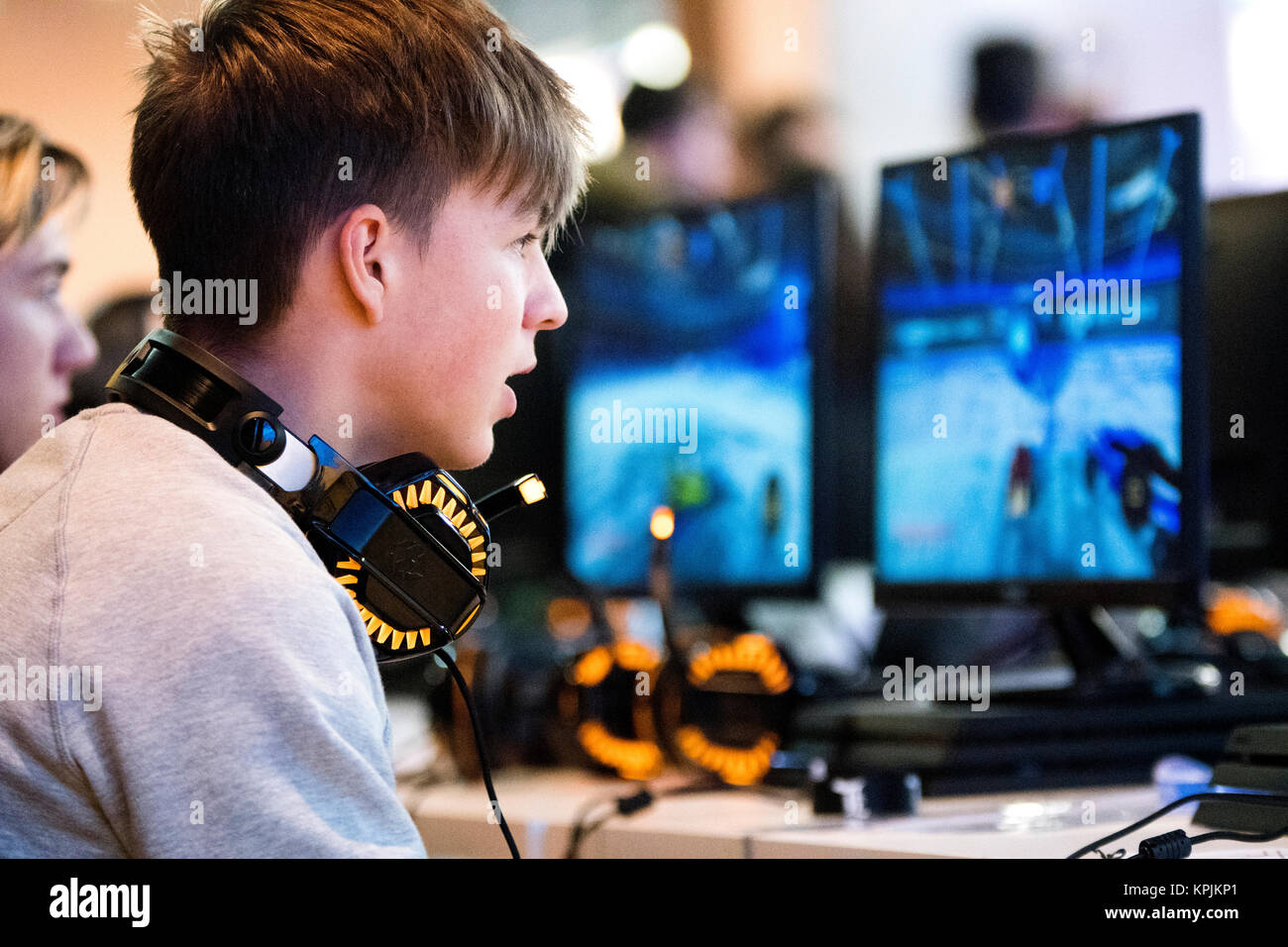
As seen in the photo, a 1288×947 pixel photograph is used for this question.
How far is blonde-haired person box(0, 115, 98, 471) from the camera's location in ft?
4.69

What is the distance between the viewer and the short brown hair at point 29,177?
55.9 inches

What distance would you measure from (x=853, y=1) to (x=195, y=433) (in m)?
4.03

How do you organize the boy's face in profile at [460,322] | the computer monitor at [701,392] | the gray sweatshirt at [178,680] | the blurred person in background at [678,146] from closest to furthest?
the gray sweatshirt at [178,680] → the boy's face in profile at [460,322] → the computer monitor at [701,392] → the blurred person in background at [678,146]

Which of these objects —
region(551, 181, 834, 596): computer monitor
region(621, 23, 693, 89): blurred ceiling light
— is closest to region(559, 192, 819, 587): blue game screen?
region(551, 181, 834, 596): computer monitor

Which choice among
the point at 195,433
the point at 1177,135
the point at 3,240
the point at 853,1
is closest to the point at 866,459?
the point at 1177,135

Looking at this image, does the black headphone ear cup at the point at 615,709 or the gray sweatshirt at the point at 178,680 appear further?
the black headphone ear cup at the point at 615,709

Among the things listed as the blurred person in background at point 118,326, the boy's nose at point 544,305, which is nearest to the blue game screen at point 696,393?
the boy's nose at point 544,305

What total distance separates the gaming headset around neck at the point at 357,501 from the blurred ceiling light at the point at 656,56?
228cm

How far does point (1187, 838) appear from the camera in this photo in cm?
72

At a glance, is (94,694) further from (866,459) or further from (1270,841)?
(866,459)

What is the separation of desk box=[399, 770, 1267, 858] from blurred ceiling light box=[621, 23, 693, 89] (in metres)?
2.07

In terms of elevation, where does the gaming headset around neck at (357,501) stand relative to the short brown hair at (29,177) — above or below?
below

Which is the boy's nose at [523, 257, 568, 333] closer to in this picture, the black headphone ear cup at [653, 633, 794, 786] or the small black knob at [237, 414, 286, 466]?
the small black knob at [237, 414, 286, 466]

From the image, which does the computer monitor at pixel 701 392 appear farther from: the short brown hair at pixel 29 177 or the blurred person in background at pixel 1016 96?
the blurred person in background at pixel 1016 96
